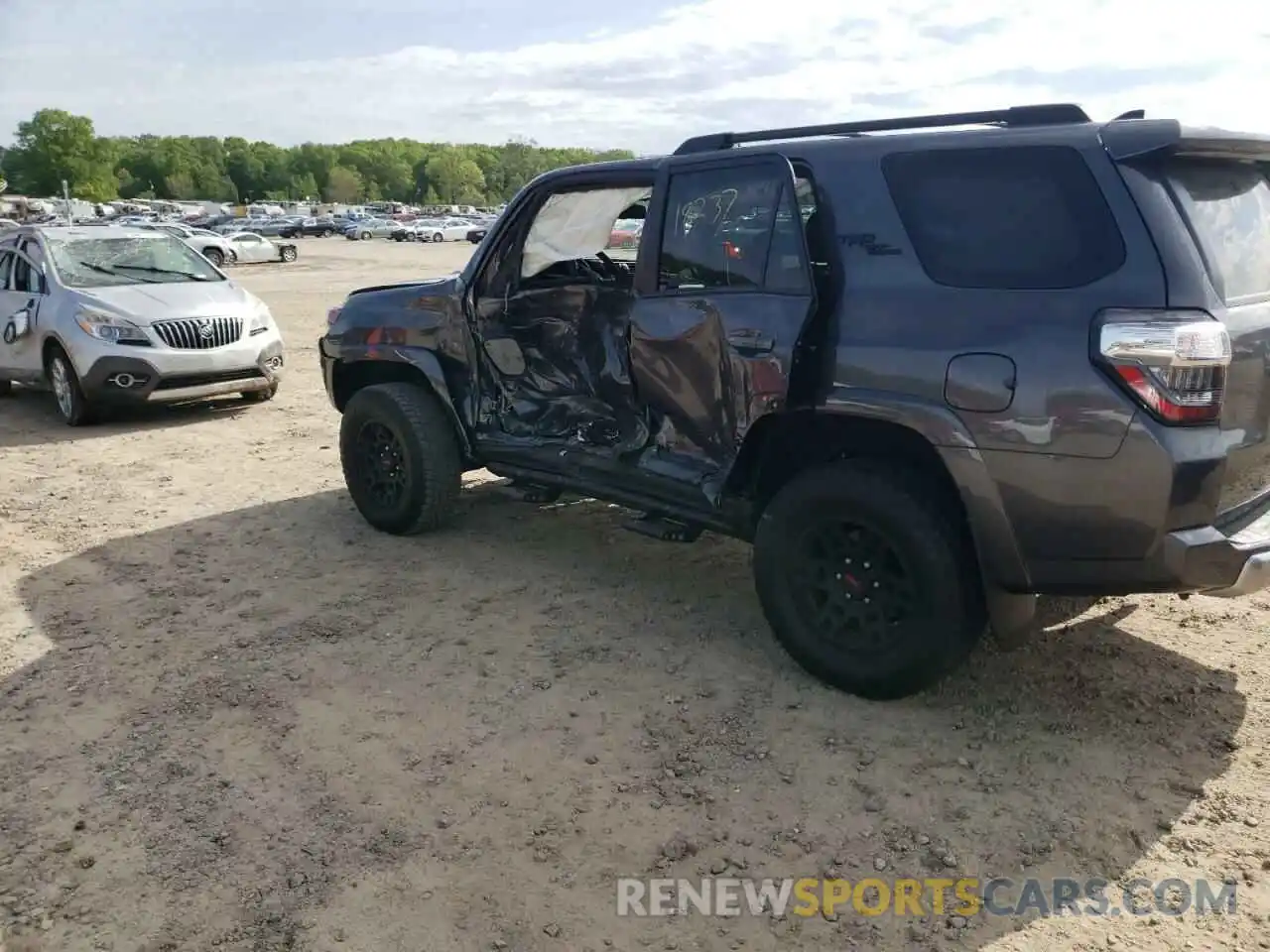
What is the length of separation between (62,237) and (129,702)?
7341 millimetres

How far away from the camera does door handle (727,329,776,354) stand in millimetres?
3807

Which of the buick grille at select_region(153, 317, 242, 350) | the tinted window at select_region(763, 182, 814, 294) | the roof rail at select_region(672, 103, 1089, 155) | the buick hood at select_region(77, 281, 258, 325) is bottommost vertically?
the buick grille at select_region(153, 317, 242, 350)

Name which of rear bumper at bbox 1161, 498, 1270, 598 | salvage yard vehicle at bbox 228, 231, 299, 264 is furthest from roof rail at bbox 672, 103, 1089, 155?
salvage yard vehicle at bbox 228, 231, 299, 264

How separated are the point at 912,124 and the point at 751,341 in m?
1.00

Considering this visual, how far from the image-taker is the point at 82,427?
29.3ft

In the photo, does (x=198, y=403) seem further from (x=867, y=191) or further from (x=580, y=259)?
(x=867, y=191)

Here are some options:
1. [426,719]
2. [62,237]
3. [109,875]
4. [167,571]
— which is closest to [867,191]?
[426,719]

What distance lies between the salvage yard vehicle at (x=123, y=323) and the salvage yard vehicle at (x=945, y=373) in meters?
5.21

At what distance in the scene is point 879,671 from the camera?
3.63 metres

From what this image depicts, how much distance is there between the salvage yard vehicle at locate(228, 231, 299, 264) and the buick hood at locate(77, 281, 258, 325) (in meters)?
28.5

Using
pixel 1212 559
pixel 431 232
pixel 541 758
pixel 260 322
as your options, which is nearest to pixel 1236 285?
pixel 1212 559

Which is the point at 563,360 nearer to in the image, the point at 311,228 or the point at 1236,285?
the point at 1236,285

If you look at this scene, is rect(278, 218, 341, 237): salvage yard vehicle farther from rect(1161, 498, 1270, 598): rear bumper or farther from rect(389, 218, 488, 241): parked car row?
rect(1161, 498, 1270, 598): rear bumper

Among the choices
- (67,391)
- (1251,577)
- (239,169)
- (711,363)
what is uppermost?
(239,169)
